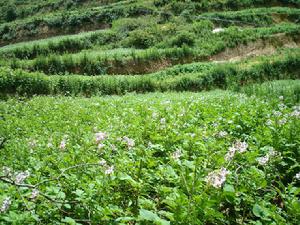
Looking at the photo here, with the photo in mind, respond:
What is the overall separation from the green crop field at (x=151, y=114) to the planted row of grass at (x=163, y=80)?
10 centimetres

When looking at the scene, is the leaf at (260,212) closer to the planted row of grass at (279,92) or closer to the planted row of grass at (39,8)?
the planted row of grass at (279,92)

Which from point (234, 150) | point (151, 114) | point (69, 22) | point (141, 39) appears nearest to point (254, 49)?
point (141, 39)

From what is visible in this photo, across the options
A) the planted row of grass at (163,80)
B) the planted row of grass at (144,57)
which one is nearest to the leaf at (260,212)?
the planted row of grass at (163,80)

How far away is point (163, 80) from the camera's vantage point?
25.6 metres

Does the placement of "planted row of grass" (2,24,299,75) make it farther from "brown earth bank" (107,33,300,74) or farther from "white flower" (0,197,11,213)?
"white flower" (0,197,11,213)

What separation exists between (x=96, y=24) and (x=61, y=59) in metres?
19.1

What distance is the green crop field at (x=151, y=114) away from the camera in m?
2.71

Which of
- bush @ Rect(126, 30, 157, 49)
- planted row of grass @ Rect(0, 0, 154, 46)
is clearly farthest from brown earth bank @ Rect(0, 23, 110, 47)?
bush @ Rect(126, 30, 157, 49)

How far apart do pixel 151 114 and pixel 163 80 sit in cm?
1858

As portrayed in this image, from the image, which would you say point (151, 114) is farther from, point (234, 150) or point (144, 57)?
point (144, 57)

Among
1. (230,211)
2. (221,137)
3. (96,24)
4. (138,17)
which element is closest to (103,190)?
(230,211)

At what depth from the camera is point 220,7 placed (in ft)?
153

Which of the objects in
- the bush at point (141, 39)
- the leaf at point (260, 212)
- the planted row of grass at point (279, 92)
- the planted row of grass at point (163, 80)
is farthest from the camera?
the bush at point (141, 39)

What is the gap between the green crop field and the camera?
271cm
